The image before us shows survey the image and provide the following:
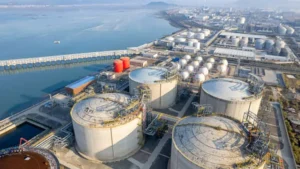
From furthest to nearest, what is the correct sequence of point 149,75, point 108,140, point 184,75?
1. point 184,75
2. point 149,75
3. point 108,140

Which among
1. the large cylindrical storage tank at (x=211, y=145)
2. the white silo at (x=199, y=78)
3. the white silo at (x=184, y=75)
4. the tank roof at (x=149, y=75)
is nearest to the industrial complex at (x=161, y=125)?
the white silo at (x=199, y=78)

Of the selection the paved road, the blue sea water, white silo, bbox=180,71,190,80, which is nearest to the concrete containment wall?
the paved road

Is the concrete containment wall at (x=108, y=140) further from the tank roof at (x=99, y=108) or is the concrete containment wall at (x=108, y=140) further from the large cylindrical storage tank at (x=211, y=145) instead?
the large cylindrical storage tank at (x=211, y=145)

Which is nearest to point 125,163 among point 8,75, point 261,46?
point 8,75

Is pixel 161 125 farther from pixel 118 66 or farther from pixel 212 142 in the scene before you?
pixel 118 66

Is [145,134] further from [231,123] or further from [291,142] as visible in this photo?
[291,142]

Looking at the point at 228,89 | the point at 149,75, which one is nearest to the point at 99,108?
the point at 149,75
